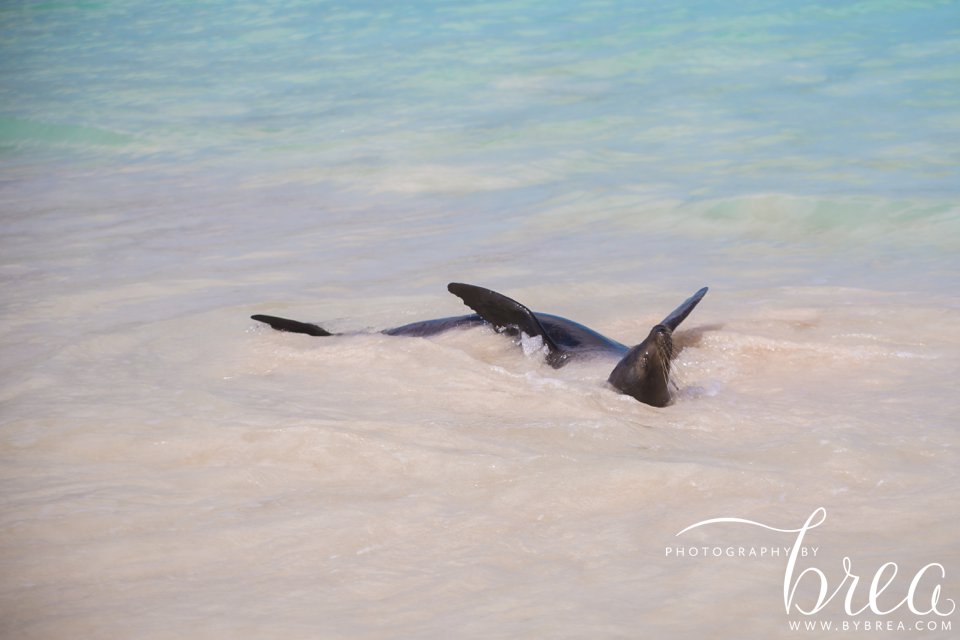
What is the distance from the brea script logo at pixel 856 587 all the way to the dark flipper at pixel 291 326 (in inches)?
103

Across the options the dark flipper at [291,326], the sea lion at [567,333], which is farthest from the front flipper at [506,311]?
the dark flipper at [291,326]

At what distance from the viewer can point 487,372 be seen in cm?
465

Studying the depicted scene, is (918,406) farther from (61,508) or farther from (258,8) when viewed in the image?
(258,8)

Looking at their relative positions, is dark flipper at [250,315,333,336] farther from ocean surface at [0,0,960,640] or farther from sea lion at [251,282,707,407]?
ocean surface at [0,0,960,640]

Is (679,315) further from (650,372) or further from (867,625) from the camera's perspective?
(867,625)

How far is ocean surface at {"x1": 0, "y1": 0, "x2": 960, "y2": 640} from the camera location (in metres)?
2.89

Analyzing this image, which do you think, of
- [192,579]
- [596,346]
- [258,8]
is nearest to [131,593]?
[192,579]

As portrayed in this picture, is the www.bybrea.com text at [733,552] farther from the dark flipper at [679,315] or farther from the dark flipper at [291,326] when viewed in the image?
the dark flipper at [291,326]

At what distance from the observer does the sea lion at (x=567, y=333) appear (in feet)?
14.0

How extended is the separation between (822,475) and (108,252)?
17.5 ft

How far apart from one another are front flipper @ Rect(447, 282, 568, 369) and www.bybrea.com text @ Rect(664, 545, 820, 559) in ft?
5.84

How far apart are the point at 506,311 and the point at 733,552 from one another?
2053mm

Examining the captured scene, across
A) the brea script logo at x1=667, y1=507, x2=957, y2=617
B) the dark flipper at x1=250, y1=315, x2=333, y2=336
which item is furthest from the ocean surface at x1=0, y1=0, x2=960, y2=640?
the dark flipper at x1=250, y1=315, x2=333, y2=336

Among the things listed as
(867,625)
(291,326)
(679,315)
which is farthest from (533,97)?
(867,625)
